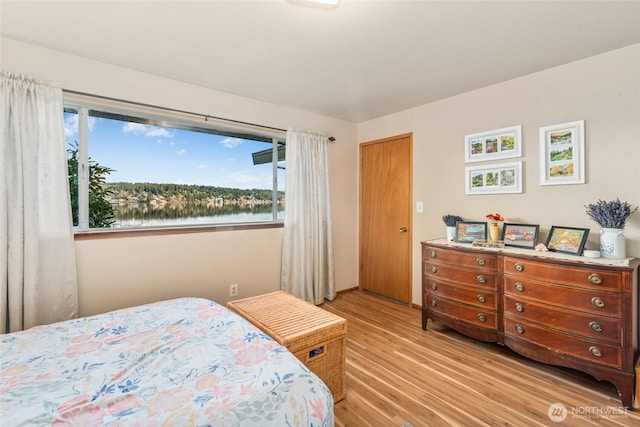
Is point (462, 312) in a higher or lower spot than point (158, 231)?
lower

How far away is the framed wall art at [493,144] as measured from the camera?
261 cm

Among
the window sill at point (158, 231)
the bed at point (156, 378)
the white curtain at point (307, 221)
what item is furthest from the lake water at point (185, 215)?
the bed at point (156, 378)

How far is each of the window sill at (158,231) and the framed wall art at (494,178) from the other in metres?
2.15

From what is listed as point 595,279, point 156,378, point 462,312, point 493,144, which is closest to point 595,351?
point 595,279

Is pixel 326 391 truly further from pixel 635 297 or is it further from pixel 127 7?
pixel 127 7

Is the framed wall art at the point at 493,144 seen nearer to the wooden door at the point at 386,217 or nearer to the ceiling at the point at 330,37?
the ceiling at the point at 330,37

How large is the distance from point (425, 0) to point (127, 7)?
1.72 m

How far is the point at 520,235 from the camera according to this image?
97.3 inches

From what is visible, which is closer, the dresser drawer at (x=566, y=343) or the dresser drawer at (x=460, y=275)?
the dresser drawer at (x=566, y=343)

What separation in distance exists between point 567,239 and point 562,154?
0.71 m

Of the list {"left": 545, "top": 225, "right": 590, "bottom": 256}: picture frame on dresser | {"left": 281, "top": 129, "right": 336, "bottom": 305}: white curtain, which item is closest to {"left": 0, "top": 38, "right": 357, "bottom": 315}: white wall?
{"left": 281, "top": 129, "right": 336, "bottom": 305}: white curtain

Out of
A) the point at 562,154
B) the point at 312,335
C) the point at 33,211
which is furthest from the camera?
the point at 562,154

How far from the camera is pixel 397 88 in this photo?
284cm

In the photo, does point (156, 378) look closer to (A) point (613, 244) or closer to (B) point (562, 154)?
(A) point (613, 244)
